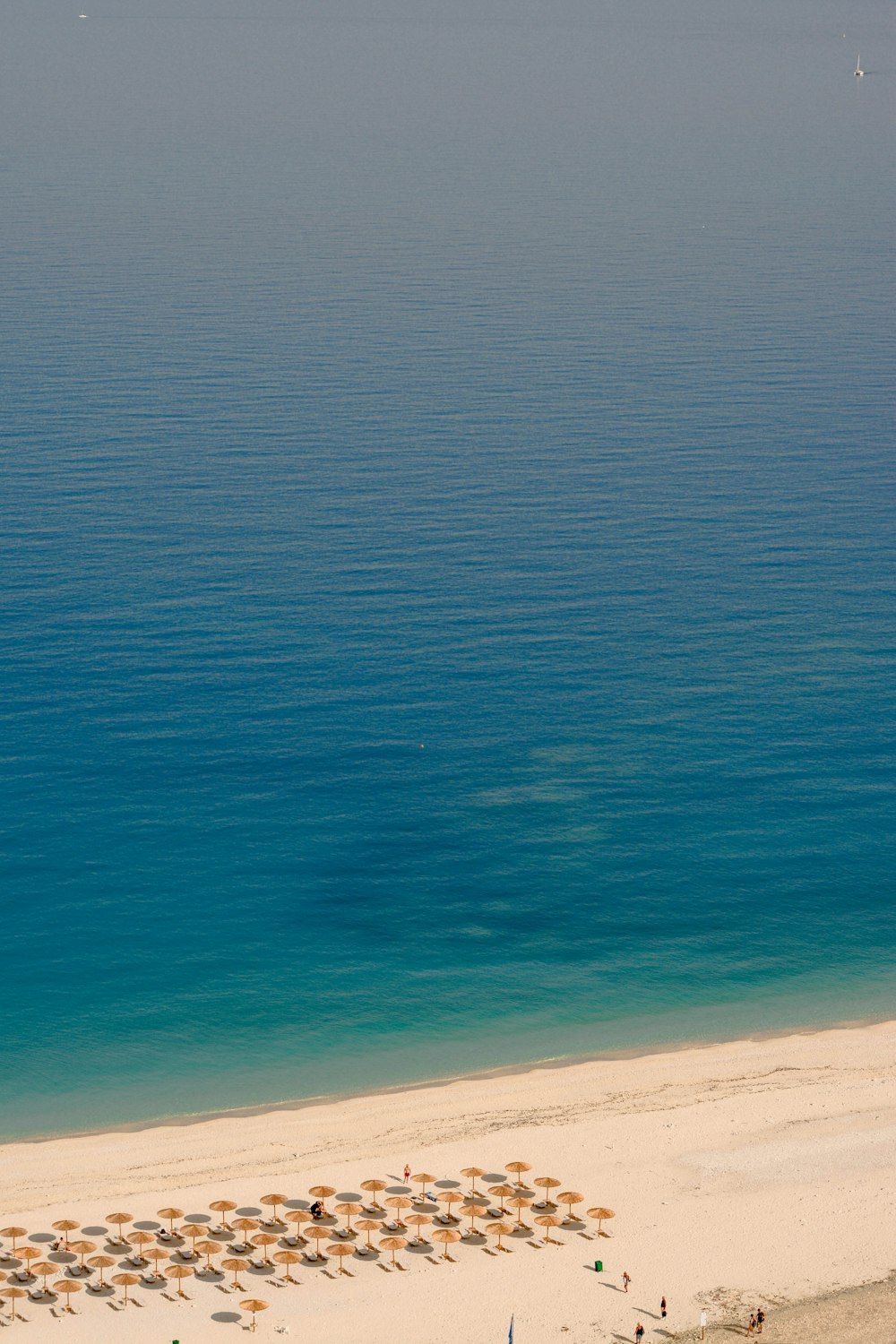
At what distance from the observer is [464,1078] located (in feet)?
246

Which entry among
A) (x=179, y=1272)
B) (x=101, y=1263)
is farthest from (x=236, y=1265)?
(x=101, y=1263)

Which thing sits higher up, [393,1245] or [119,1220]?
[119,1220]

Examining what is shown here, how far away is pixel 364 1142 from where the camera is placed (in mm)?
69875

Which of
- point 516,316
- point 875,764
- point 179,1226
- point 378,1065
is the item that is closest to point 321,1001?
point 378,1065

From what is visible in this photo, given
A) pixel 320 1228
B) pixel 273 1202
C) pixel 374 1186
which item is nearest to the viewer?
pixel 320 1228

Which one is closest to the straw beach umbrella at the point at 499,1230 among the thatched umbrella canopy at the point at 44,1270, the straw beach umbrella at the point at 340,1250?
the straw beach umbrella at the point at 340,1250

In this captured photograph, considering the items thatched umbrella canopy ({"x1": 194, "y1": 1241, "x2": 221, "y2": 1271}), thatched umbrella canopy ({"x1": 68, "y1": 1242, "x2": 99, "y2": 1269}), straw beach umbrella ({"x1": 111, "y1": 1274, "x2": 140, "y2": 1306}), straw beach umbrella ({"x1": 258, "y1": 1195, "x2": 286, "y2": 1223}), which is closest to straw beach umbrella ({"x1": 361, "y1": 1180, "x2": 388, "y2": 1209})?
straw beach umbrella ({"x1": 258, "y1": 1195, "x2": 286, "y2": 1223})

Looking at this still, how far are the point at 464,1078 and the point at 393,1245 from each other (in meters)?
13.8

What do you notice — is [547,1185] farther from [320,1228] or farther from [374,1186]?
[320,1228]

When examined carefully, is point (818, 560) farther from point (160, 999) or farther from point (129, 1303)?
point (129, 1303)

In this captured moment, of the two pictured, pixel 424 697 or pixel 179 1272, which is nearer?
pixel 179 1272

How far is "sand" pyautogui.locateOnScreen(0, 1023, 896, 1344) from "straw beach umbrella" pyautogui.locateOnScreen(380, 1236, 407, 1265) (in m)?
0.78

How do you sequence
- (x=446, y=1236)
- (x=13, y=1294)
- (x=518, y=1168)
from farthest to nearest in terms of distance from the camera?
(x=518, y=1168), (x=446, y=1236), (x=13, y=1294)

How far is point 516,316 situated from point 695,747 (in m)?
83.4
